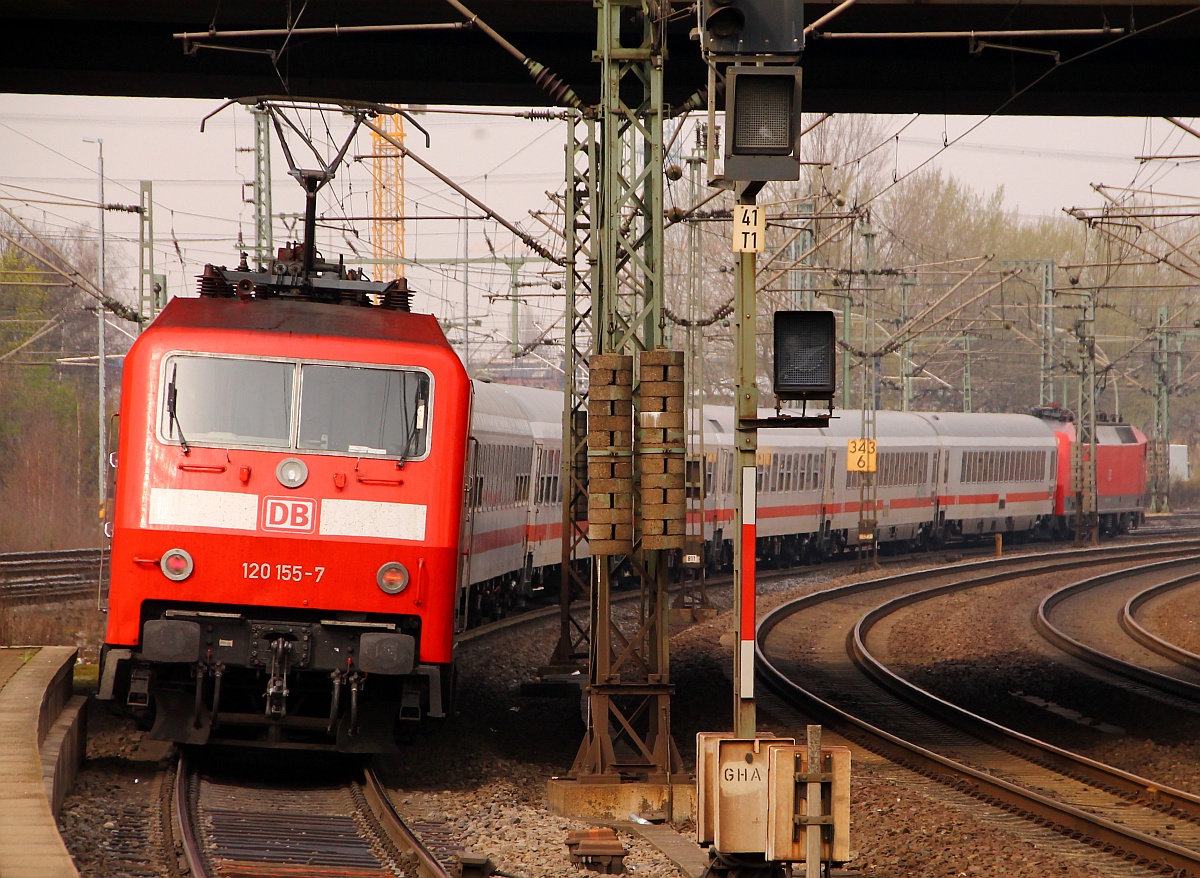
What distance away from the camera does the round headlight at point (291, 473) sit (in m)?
10.4

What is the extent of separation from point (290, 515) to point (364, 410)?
2.96ft

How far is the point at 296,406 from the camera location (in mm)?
10578

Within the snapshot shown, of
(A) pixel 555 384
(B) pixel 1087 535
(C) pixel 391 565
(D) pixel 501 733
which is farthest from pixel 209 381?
(A) pixel 555 384

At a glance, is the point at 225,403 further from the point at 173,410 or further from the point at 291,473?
the point at 291,473

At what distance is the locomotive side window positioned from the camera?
1041 centimetres

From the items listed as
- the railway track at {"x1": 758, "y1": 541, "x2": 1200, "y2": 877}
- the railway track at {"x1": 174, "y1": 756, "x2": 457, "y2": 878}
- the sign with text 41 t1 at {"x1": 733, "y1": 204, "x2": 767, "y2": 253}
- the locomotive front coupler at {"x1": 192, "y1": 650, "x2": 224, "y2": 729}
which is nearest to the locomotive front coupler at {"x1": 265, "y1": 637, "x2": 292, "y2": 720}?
the locomotive front coupler at {"x1": 192, "y1": 650, "x2": 224, "y2": 729}

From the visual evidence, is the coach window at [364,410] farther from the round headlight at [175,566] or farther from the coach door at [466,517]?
the round headlight at [175,566]

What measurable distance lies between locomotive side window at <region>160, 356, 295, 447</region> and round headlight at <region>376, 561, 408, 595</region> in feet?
3.62

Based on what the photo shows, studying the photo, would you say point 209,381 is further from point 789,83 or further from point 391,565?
point 789,83

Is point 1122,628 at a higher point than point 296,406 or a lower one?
lower

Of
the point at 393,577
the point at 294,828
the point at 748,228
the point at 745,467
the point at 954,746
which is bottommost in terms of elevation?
the point at 954,746

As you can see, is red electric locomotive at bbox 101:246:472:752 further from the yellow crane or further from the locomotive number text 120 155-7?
the yellow crane

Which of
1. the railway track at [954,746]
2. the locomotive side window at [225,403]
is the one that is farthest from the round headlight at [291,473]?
the railway track at [954,746]

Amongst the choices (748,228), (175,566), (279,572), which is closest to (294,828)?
(279,572)
